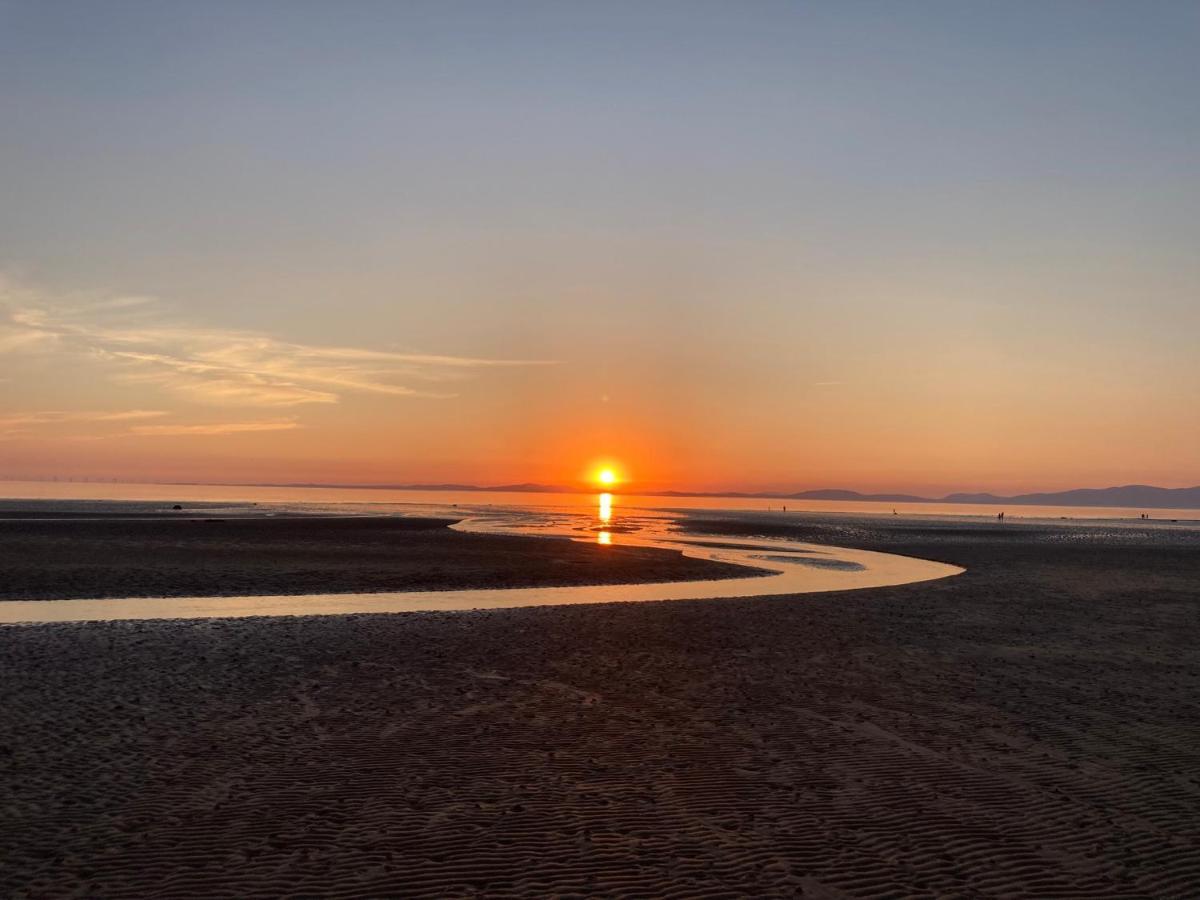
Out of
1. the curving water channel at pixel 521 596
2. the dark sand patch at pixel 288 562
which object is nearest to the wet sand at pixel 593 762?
the curving water channel at pixel 521 596

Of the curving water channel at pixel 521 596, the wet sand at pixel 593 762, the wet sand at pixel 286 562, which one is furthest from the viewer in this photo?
the wet sand at pixel 286 562

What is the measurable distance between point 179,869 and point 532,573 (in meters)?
32.2

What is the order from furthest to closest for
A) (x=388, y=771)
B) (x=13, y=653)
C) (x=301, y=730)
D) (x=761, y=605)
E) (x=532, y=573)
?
(x=532, y=573) → (x=761, y=605) → (x=13, y=653) → (x=301, y=730) → (x=388, y=771)

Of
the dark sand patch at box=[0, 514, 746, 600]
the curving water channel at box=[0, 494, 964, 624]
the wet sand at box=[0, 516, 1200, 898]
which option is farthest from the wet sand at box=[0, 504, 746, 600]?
the wet sand at box=[0, 516, 1200, 898]

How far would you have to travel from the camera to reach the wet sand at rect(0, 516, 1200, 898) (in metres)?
8.63

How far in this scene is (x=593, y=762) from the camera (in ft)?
39.8

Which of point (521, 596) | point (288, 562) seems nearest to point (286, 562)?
point (288, 562)

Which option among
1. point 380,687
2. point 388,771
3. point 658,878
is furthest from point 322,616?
point 658,878

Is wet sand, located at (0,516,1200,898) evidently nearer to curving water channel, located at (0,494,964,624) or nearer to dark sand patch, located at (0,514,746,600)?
curving water channel, located at (0,494,964,624)

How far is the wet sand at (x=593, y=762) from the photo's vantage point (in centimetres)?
863

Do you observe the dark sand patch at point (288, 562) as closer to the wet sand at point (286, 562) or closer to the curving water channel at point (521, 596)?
the wet sand at point (286, 562)

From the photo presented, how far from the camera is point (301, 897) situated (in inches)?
312

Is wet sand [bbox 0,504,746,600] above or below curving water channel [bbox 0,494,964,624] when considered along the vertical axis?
above

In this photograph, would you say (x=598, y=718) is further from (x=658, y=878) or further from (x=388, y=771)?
(x=658, y=878)
